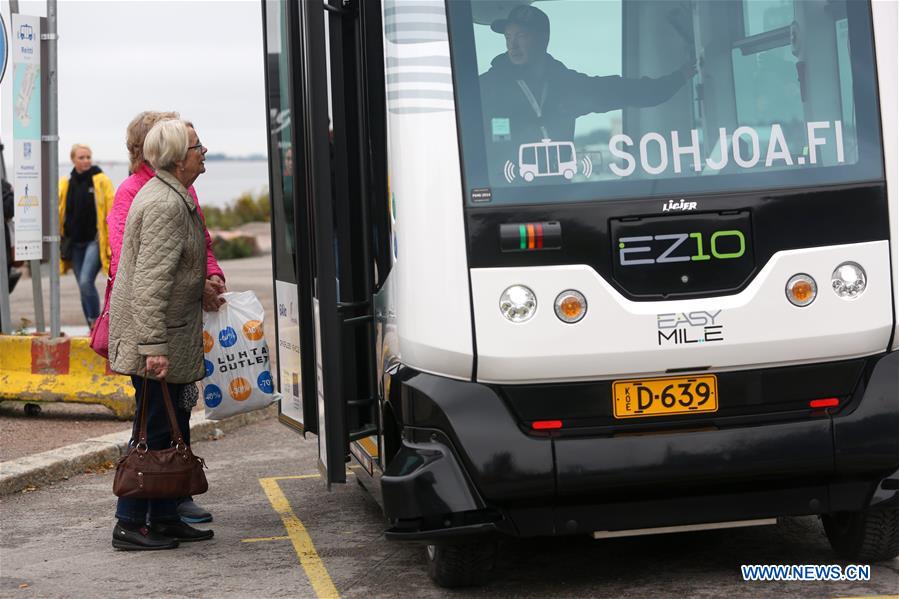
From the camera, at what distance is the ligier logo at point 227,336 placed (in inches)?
254

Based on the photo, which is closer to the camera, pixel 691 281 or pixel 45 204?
pixel 691 281

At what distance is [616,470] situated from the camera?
474 cm

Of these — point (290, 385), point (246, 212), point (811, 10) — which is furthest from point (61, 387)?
point (246, 212)

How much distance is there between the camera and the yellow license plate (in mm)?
4828

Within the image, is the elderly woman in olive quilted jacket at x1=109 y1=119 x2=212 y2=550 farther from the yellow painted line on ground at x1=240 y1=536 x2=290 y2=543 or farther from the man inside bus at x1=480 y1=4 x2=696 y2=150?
the man inside bus at x1=480 y1=4 x2=696 y2=150

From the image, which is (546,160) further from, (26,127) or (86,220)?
(86,220)

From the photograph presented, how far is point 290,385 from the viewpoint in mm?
6590

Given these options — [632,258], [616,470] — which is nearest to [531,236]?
[632,258]

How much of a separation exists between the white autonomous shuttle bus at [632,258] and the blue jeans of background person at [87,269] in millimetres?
8719

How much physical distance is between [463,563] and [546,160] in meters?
1.49

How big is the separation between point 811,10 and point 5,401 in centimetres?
679

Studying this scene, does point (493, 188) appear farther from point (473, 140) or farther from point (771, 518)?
point (771, 518)

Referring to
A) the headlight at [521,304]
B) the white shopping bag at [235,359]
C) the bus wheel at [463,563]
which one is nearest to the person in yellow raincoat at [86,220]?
the white shopping bag at [235,359]

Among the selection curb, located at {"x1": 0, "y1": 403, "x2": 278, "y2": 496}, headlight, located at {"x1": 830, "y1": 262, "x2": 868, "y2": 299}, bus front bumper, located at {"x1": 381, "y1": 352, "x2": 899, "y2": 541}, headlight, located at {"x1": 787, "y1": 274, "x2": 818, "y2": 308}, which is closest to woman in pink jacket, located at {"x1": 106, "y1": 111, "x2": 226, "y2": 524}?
curb, located at {"x1": 0, "y1": 403, "x2": 278, "y2": 496}
